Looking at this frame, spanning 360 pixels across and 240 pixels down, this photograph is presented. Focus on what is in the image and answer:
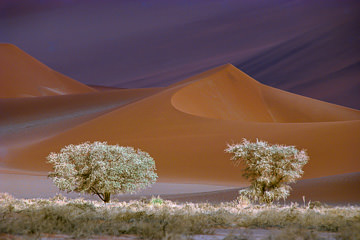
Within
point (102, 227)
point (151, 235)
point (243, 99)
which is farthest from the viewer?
point (243, 99)

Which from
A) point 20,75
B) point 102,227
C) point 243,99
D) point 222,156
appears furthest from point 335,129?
point 20,75

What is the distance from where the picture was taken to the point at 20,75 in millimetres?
168875

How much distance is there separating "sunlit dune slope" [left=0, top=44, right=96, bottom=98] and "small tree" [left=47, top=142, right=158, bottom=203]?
129028mm

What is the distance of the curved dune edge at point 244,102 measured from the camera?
7938 centimetres

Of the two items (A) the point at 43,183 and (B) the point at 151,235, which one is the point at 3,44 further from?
Answer: (B) the point at 151,235

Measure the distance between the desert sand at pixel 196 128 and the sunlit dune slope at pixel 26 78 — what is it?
61380 mm

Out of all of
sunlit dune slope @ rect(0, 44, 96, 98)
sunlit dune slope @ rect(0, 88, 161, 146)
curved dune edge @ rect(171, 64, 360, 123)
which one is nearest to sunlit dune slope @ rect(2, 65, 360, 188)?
curved dune edge @ rect(171, 64, 360, 123)

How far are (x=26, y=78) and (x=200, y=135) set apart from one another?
128 m

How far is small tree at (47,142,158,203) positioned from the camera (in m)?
25.2

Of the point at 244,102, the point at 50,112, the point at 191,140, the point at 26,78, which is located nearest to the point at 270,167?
the point at 191,140

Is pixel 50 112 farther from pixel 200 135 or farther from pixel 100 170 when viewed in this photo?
pixel 100 170

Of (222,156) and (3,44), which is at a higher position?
(3,44)

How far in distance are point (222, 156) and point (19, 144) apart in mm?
31857

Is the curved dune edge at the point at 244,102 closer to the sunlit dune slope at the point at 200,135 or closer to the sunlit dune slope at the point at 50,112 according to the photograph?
the sunlit dune slope at the point at 200,135
